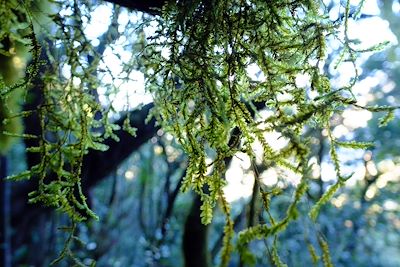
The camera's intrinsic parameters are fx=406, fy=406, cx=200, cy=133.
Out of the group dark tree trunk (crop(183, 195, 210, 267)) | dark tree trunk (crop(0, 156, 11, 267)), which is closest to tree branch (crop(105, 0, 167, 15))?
dark tree trunk (crop(183, 195, 210, 267))

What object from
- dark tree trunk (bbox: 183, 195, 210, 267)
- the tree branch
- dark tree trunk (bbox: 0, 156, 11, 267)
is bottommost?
dark tree trunk (bbox: 183, 195, 210, 267)

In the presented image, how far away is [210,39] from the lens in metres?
0.62

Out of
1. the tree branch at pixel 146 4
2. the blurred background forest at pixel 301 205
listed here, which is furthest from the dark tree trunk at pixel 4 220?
the tree branch at pixel 146 4

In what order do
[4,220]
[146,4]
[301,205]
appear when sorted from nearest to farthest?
[146,4] → [4,220] → [301,205]

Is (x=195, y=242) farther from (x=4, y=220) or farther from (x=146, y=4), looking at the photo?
(x=146, y=4)

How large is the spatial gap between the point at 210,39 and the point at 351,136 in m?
3.63

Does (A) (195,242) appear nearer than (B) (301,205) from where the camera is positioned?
Yes

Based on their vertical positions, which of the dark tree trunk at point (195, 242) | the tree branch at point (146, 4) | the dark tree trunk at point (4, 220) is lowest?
the dark tree trunk at point (195, 242)

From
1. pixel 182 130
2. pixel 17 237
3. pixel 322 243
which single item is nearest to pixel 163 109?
pixel 182 130

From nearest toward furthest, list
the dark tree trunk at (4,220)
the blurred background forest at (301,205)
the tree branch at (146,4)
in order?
the tree branch at (146,4), the dark tree trunk at (4,220), the blurred background forest at (301,205)

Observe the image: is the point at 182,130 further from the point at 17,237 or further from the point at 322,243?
the point at 17,237

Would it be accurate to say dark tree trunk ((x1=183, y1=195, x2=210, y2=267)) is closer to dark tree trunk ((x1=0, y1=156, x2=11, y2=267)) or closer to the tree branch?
dark tree trunk ((x1=0, y1=156, x2=11, y2=267))

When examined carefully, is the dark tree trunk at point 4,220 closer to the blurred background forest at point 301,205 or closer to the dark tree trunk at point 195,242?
the blurred background forest at point 301,205

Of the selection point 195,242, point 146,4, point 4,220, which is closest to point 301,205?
point 195,242
